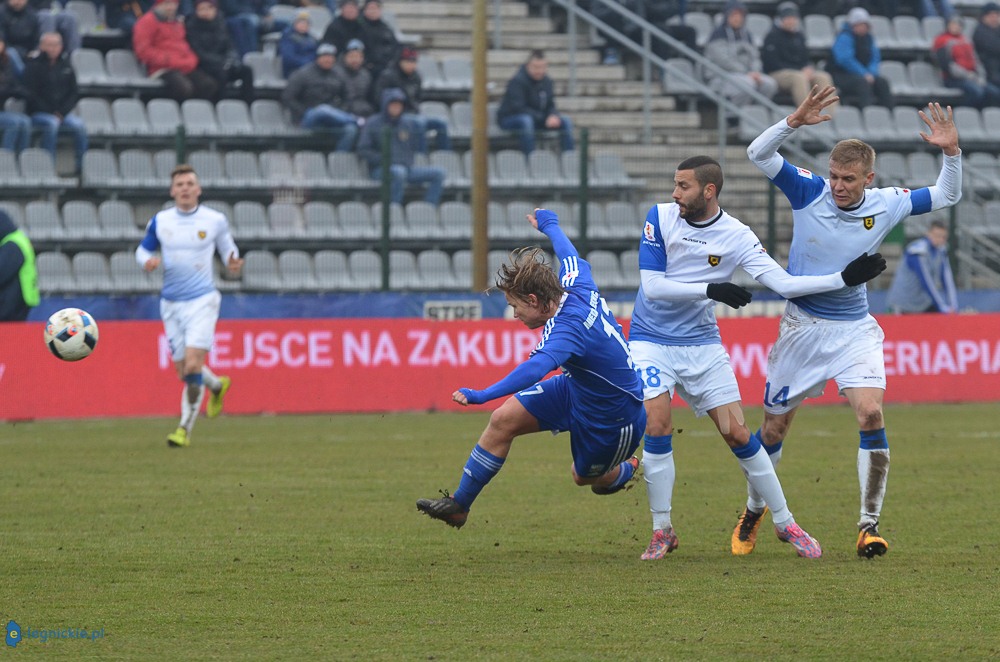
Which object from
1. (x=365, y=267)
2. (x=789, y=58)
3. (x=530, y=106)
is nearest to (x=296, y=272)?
(x=365, y=267)

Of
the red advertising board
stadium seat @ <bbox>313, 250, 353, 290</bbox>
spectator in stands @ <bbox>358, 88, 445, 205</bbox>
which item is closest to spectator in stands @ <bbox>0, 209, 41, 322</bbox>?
the red advertising board

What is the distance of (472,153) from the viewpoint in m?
20.3

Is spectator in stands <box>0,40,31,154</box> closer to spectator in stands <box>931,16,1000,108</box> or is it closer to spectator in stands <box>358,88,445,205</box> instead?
spectator in stands <box>358,88,445,205</box>

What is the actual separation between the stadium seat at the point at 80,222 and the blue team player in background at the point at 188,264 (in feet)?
16.8

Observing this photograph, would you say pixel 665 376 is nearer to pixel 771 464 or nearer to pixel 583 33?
pixel 771 464

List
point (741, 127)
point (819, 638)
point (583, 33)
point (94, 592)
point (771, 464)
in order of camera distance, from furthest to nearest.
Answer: point (583, 33) < point (741, 127) < point (771, 464) < point (94, 592) < point (819, 638)

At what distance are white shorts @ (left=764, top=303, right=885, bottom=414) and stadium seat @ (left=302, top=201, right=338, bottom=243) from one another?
12.1 m

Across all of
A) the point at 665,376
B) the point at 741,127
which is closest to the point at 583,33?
the point at 741,127

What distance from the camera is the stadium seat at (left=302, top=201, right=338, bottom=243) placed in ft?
65.5

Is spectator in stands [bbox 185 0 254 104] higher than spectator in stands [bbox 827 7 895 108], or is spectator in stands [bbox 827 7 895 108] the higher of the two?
spectator in stands [bbox 185 0 254 104]

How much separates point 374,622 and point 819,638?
180 cm

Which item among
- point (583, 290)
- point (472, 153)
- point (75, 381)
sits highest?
point (583, 290)

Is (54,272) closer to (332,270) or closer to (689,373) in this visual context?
(332,270)

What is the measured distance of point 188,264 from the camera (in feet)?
47.3
